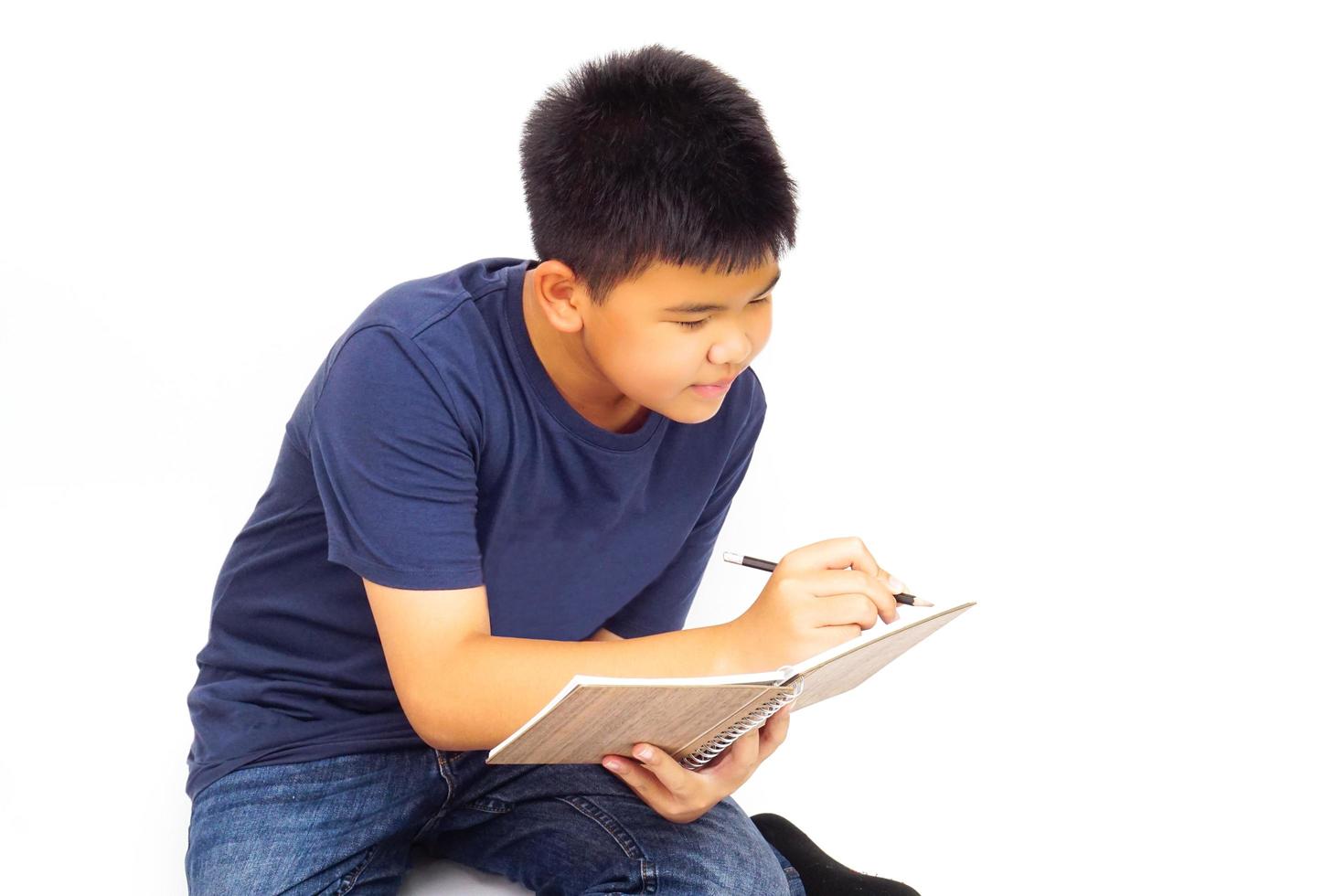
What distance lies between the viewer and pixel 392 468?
4.34ft

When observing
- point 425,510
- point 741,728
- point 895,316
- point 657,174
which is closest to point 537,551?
point 425,510

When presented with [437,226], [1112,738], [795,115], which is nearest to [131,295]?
[437,226]

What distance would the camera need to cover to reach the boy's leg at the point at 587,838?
4.90 feet

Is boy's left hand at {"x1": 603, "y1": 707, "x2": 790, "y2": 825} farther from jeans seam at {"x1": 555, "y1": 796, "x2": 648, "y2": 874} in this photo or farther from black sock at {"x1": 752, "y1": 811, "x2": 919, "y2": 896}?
black sock at {"x1": 752, "y1": 811, "x2": 919, "y2": 896}

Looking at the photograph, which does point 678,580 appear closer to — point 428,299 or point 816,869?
point 816,869

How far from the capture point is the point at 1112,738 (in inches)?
78.9

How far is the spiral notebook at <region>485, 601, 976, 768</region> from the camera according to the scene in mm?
1134

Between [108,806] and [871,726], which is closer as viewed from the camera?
[108,806]

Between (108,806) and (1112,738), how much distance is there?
4.07 feet

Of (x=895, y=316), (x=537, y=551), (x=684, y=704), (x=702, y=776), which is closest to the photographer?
(x=684, y=704)

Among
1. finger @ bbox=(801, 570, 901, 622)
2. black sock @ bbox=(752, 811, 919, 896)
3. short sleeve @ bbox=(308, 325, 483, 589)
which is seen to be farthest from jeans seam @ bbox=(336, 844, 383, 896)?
finger @ bbox=(801, 570, 901, 622)

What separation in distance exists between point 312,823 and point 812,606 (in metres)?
0.56

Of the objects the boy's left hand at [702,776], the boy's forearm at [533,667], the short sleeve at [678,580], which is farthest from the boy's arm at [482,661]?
the short sleeve at [678,580]

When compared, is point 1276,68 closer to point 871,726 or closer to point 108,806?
point 871,726
